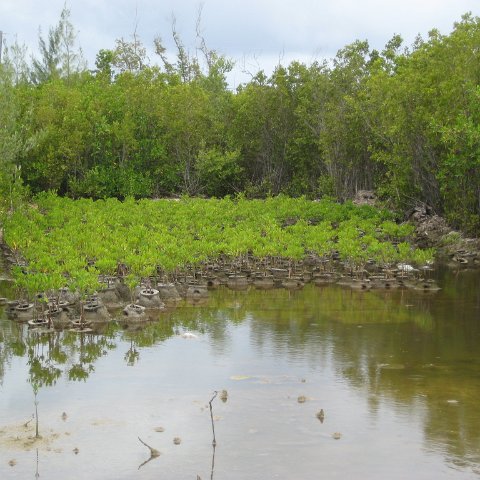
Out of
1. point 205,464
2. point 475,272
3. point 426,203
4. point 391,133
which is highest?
point 391,133

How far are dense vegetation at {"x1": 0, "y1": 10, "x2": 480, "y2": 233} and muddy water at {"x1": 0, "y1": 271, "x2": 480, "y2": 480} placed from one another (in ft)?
45.3

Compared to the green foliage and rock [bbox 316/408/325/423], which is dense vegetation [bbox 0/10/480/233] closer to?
the green foliage

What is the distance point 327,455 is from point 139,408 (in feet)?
9.30

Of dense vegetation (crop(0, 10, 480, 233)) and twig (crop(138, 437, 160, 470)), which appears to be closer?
twig (crop(138, 437, 160, 470))

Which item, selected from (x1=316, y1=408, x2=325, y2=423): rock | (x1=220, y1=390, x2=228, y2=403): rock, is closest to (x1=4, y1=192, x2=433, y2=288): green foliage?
(x1=220, y1=390, x2=228, y2=403): rock

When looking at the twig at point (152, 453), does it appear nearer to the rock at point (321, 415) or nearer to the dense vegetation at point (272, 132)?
the rock at point (321, 415)

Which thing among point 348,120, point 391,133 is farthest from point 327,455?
point 348,120

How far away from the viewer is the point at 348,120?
38.0 meters

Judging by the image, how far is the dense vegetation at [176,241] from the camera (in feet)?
56.4

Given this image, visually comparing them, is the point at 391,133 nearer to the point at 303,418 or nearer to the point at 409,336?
Answer: the point at 409,336


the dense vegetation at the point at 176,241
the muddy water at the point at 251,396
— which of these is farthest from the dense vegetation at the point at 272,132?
the muddy water at the point at 251,396

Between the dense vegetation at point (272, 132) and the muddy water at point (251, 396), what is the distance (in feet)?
45.3

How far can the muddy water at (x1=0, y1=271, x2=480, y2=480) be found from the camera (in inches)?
321

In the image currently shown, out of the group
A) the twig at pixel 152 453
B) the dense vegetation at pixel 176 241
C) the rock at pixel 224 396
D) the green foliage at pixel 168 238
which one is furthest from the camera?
the dense vegetation at pixel 176 241
